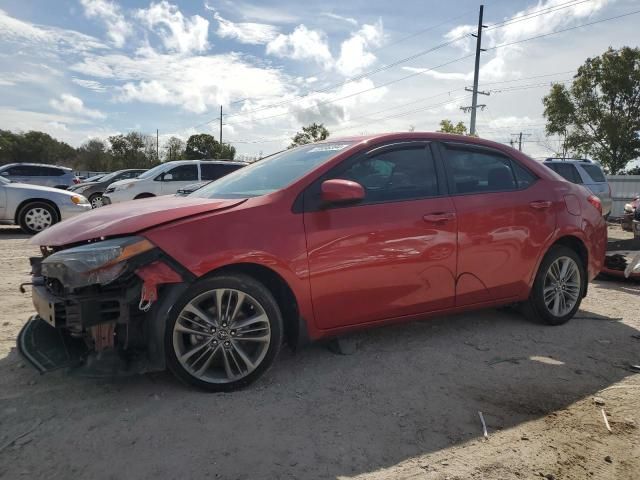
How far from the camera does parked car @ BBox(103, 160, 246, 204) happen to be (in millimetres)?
13539

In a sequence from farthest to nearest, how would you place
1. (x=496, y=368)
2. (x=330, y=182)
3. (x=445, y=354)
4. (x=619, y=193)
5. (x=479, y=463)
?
(x=619, y=193) < (x=445, y=354) < (x=496, y=368) < (x=330, y=182) < (x=479, y=463)

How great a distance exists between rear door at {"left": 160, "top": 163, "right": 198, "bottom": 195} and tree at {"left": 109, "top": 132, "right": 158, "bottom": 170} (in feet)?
190

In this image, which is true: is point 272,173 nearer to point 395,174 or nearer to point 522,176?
point 395,174

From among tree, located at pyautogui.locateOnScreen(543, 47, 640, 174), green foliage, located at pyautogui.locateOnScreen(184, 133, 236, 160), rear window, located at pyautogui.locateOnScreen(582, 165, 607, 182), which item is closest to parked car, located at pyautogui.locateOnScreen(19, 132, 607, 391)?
rear window, located at pyautogui.locateOnScreen(582, 165, 607, 182)

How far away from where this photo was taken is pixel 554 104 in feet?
92.6

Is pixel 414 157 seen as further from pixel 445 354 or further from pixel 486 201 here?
pixel 445 354

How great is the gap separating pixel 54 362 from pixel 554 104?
30.3 m

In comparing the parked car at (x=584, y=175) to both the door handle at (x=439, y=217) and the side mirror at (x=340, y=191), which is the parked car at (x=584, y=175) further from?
the side mirror at (x=340, y=191)

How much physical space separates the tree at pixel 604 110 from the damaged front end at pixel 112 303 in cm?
2983

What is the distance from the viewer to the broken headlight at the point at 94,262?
2.78 metres

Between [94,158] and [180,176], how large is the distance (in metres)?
64.0

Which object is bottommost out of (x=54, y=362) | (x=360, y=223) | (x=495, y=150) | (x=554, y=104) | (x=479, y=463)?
(x=479, y=463)

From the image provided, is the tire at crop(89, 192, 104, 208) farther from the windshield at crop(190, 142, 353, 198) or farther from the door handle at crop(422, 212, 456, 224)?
the door handle at crop(422, 212, 456, 224)

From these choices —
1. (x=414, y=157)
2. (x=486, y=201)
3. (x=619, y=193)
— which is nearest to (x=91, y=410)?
(x=414, y=157)
